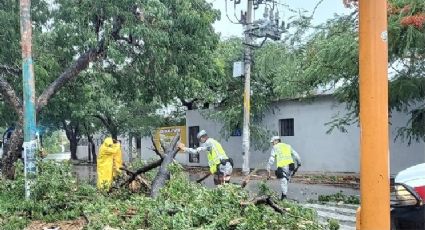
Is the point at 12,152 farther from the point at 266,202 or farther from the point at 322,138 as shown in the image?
the point at 322,138

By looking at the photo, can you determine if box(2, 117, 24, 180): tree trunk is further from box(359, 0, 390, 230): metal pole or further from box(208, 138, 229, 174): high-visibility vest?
box(359, 0, 390, 230): metal pole

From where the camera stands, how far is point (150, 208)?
19.9 feet

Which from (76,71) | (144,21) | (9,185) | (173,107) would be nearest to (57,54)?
(76,71)

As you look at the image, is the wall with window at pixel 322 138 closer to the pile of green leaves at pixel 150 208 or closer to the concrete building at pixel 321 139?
the concrete building at pixel 321 139

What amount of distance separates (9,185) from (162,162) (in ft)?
10.8

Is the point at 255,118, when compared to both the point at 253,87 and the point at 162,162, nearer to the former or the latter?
the point at 253,87

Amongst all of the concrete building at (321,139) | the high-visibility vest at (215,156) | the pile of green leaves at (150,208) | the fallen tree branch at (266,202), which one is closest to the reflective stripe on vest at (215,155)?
the high-visibility vest at (215,156)

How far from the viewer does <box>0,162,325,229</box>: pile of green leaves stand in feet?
16.6

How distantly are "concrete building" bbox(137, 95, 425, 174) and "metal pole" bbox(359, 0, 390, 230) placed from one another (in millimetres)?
15383

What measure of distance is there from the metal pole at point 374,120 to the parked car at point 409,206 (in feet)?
5.38

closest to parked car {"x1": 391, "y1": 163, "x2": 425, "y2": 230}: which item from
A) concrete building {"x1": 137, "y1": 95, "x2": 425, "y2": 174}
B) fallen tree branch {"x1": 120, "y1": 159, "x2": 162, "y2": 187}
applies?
fallen tree branch {"x1": 120, "y1": 159, "x2": 162, "y2": 187}

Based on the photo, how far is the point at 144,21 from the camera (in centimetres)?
1206

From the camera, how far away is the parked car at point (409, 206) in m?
4.00

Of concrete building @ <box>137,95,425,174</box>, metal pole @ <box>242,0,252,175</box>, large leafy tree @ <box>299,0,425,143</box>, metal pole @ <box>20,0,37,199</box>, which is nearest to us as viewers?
metal pole @ <box>20,0,37,199</box>
